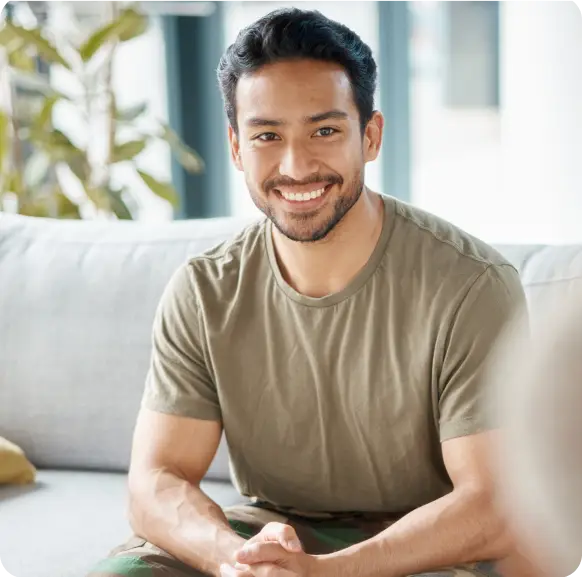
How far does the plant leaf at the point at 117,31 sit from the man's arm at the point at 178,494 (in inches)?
59.6

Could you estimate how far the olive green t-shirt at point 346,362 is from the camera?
4.86ft

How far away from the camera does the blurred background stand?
115 inches

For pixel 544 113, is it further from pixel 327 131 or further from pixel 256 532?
pixel 256 532

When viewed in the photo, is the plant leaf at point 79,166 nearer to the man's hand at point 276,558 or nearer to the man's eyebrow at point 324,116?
the man's eyebrow at point 324,116

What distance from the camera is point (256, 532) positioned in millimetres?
1640

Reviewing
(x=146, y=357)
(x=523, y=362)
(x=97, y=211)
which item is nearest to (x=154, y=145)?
(x=97, y=211)

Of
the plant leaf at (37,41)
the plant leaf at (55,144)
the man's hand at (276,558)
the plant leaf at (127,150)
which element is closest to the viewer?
the man's hand at (276,558)

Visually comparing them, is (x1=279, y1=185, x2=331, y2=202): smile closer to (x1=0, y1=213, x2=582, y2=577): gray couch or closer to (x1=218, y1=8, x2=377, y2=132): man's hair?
(x1=218, y1=8, x2=377, y2=132): man's hair

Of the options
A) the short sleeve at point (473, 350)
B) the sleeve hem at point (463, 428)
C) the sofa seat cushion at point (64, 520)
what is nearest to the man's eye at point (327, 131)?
the short sleeve at point (473, 350)

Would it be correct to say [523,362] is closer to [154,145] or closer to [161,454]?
[161,454]

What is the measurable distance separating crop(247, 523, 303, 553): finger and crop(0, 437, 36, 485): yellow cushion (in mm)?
755

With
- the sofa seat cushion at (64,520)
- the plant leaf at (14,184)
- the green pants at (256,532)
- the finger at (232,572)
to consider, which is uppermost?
the plant leaf at (14,184)

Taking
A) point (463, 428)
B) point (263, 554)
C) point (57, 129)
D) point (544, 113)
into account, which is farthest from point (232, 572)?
point (544, 113)

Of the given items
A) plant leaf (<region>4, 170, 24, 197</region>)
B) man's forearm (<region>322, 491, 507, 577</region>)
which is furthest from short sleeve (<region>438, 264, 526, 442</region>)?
plant leaf (<region>4, 170, 24, 197</region>)
